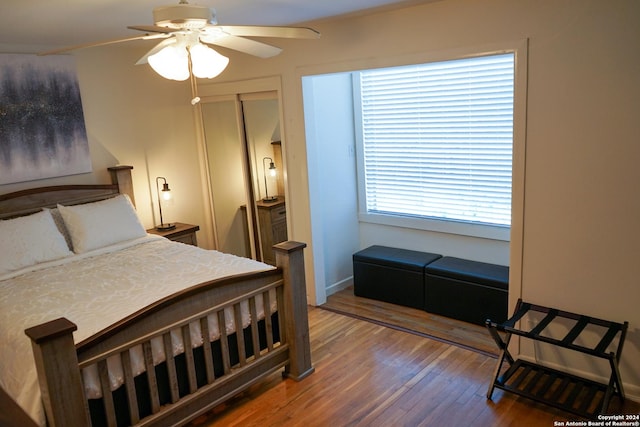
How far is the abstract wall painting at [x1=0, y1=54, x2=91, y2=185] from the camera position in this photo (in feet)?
12.3

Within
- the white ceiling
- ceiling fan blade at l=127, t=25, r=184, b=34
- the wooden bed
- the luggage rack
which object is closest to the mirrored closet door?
the white ceiling

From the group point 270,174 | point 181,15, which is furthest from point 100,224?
point 181,15

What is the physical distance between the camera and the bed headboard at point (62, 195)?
12.2 ft

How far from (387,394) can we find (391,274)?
139cm

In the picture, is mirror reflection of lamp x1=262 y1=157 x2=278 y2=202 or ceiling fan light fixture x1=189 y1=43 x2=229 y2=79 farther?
mirror reflection of lamp x1=262 y1=157 x2=278 y2=202

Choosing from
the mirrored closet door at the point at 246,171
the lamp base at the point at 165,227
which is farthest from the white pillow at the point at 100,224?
the mirrored closet door at the point at 246,171

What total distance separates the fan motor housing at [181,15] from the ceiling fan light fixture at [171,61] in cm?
12

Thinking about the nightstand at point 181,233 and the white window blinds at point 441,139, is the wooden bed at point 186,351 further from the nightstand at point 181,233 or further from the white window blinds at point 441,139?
the white window blinds at point 441,139

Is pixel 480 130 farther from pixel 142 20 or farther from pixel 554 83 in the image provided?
pixel 142 20

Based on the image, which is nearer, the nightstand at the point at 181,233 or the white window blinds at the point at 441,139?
the white window blinds at the point at 441,139

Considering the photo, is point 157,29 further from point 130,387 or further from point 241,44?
point 130,387

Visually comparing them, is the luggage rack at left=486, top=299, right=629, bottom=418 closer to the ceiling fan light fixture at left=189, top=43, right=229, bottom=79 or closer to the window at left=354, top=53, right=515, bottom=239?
the window at left=354, top=53, right=515, bottom=239

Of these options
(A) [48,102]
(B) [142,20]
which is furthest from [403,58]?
(A) [48,102]

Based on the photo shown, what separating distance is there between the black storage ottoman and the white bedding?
138 centimetres
